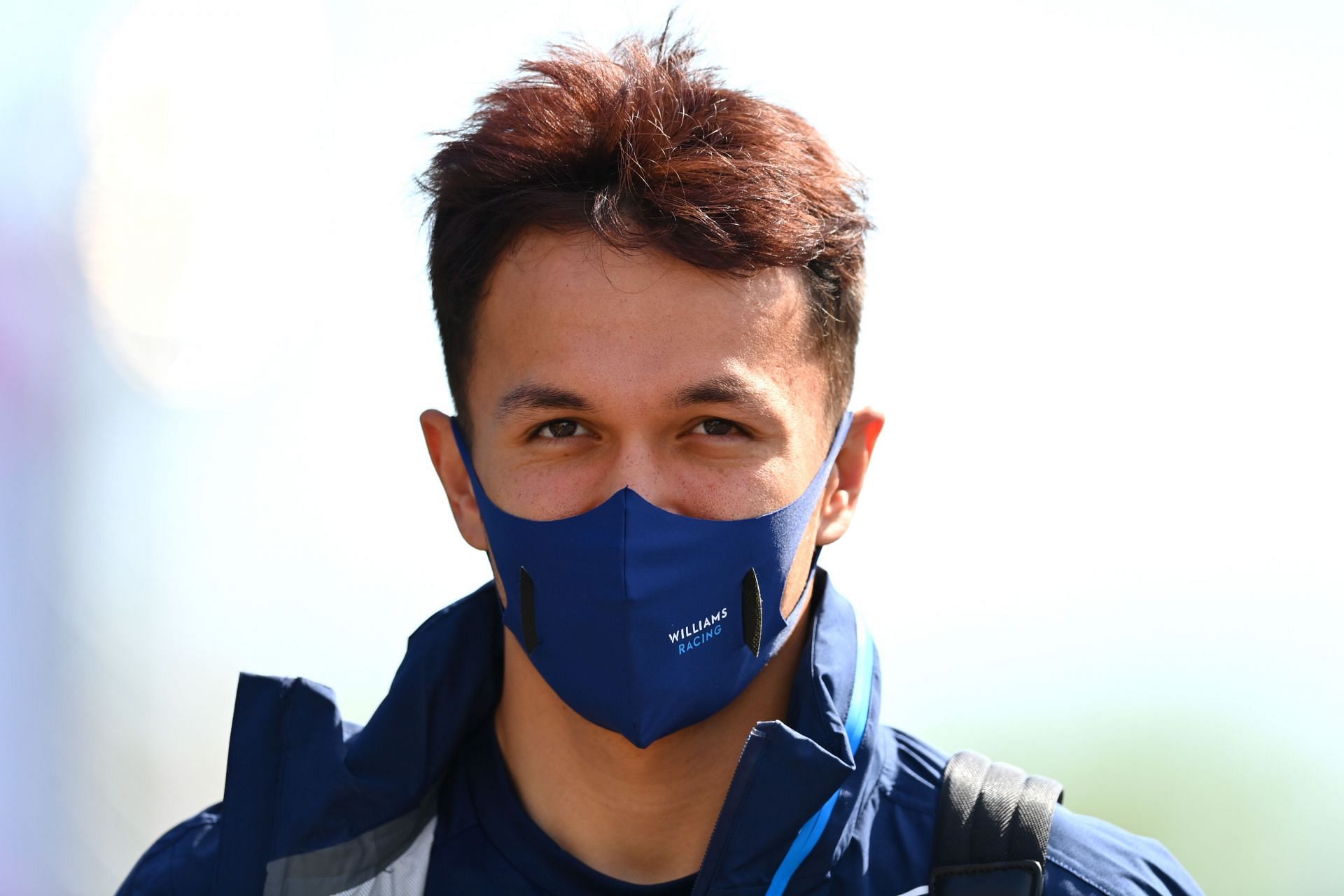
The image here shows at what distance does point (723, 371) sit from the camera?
2.27 metres

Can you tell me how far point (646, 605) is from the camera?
2240 millimetres

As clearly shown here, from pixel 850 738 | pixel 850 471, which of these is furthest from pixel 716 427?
pixel 850 738

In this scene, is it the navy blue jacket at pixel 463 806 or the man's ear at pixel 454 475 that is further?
the man's ear at pixel 454 475

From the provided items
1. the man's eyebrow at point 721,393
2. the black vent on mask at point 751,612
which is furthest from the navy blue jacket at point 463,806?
the man's eyebrow at point 721,393

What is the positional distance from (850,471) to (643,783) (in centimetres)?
78

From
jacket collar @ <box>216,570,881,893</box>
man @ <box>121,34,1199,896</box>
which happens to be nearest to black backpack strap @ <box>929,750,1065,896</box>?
man @ <box>121,34,1199,896</box>

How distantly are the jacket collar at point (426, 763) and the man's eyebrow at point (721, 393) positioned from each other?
49cm

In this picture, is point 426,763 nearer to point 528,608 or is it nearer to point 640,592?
point 528,608

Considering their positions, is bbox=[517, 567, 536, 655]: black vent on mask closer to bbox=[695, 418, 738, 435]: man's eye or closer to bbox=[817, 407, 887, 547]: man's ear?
bbox=[695, 418, 738, 435]: man's eye

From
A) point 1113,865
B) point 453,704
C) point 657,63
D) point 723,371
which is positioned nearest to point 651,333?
point 723,371

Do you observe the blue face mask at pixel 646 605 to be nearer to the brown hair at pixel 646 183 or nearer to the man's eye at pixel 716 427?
the man's eye at pixel 716 427

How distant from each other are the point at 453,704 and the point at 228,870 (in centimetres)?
53

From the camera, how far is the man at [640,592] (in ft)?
7.37

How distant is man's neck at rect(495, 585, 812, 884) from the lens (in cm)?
244
